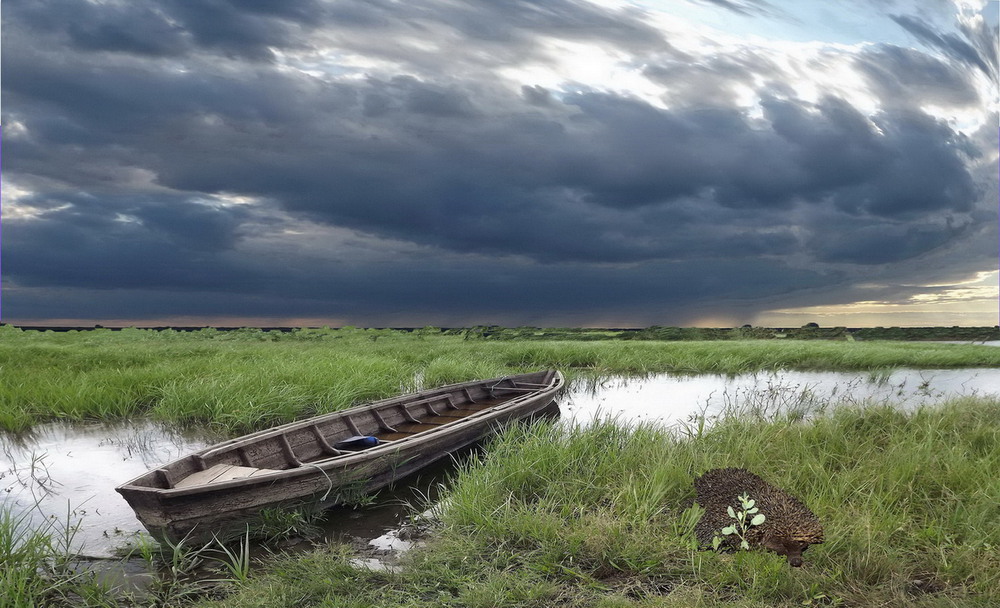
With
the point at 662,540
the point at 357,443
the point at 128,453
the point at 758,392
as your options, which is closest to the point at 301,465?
the point at 357,443

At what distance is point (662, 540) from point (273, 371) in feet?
38.7

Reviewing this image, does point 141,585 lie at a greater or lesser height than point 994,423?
lesser

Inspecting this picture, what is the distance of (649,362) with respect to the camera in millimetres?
23562

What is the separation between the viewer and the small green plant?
5055mm

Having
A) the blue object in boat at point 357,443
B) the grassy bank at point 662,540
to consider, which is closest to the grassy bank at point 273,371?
the blue object in boat at point 357,443

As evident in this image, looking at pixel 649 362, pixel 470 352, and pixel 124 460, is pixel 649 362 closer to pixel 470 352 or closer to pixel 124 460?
pixel 470 352

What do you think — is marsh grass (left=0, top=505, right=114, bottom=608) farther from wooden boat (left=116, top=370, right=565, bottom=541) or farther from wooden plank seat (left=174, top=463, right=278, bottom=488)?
wooden plank seat (left=174, top=463, right=278, bottom=488)

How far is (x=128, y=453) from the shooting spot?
9859 millimetres

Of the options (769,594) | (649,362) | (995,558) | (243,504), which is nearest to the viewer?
(769,594)

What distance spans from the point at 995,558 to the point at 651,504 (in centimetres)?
289

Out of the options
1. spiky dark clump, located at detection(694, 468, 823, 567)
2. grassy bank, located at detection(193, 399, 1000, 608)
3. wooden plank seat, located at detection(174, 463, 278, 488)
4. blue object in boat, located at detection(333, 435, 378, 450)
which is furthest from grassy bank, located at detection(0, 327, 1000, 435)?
spiky dark clump, located at detection(694, 468, 823, 567)

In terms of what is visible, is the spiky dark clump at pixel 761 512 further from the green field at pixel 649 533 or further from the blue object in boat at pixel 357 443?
the blue object in boat at pixel 357 443

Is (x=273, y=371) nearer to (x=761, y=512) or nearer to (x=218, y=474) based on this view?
(x=218, y=474)

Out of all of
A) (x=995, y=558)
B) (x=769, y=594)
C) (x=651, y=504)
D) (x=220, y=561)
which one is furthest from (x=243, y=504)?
(x=995, y=558)
